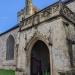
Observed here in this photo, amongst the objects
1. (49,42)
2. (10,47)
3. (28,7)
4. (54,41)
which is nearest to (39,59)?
(49,42)

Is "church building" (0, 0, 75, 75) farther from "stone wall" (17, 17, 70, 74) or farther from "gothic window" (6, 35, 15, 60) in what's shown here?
"gothic window" (6, 35, 15, 60)

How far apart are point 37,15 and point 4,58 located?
27.4ft

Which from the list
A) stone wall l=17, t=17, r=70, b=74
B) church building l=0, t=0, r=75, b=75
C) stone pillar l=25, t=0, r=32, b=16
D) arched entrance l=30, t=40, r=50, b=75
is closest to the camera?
stone wall l=17, t=17, r=70, b=74

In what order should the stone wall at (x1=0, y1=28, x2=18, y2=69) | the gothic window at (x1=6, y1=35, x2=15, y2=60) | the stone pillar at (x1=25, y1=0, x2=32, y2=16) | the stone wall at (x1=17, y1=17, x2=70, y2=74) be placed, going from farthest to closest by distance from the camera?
the gothic window at (x1=6, y1=35, x2=15, y2=60) → the stone wall at (x1=0, y1=28, x2=18, y2=69) → the stone pillar at (x1=25, y1=0, x2=32, y2=16) → the stone wall at (x1=17, y1=17, x2=70, y2=74)

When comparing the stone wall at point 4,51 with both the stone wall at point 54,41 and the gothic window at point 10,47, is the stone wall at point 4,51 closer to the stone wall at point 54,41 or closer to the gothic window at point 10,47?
the gothic window at point 10,47

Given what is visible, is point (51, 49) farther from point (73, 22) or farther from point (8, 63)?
point (8, 63)

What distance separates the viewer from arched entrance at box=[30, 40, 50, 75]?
13.6 meters

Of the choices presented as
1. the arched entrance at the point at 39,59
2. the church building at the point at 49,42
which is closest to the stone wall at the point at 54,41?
the church building at the point at 49,42

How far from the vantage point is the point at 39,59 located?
14242 mm

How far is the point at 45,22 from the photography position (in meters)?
12.2

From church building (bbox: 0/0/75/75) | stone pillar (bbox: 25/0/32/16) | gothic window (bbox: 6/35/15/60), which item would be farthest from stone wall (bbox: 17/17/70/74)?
gothic window (bbox: 6/35/15/60)

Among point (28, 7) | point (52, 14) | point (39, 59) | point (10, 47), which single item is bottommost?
point (39, 59)

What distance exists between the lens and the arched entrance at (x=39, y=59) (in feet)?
44.7

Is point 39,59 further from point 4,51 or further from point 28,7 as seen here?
point 4,51
